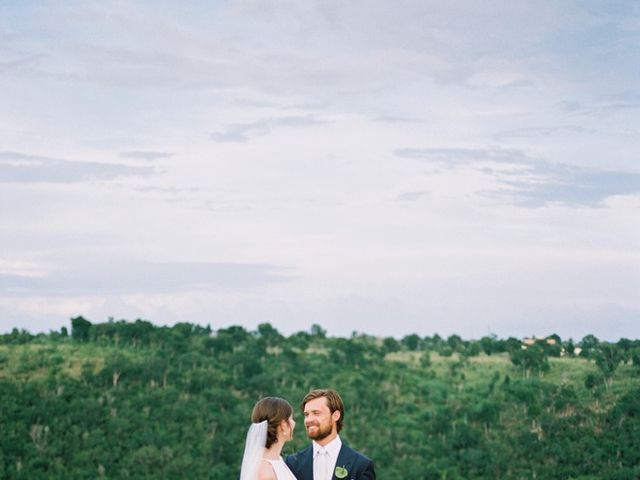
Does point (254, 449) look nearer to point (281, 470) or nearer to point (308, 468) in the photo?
point (281, 470)

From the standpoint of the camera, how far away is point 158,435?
61.5 m

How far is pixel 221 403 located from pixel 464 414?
1699 centimetres

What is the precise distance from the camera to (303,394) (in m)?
67.8

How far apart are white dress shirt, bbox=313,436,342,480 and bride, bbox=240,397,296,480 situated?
0.20 metres

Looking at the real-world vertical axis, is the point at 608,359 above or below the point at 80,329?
below

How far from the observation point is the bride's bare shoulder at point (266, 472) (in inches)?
283

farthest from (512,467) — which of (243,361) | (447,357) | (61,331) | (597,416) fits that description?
(61,331)

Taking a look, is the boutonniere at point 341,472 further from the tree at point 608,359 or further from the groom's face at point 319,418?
the tree at point 608,359

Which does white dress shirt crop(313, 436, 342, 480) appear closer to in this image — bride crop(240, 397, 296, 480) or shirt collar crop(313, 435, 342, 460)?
shirt collar crop(313, 435, 342, 460)

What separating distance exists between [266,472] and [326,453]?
48 centimetres

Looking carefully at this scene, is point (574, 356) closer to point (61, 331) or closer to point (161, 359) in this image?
point (161, 359)

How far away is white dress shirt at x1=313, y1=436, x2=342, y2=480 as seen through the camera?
7.31 m

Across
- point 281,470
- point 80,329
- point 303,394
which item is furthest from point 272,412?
point 80,329

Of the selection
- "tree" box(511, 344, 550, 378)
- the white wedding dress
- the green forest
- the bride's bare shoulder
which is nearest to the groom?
the white wedding dress
